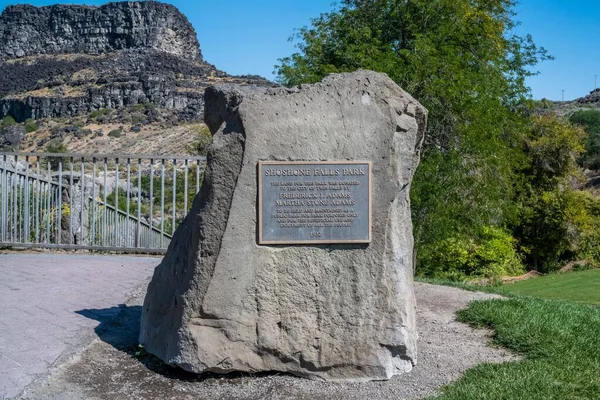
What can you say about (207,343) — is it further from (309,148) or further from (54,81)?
(54,81)

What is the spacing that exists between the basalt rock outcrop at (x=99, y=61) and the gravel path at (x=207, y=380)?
6363 cm

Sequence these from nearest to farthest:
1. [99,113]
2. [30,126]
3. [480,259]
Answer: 1. [480,259]
2. [30,126]
3. [99,113]

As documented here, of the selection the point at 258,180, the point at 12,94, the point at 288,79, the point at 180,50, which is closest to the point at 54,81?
the point at 12,94

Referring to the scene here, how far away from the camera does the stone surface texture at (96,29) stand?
100812 mm

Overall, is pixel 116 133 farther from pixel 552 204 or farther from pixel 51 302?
pixel 51 302

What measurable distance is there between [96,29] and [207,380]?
107 metres

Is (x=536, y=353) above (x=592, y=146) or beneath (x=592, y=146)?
beneath

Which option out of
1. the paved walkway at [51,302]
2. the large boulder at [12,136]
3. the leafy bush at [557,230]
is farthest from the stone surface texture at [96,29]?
the paved walkway at [51,302]

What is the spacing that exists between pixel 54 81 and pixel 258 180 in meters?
86.6

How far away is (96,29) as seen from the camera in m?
104

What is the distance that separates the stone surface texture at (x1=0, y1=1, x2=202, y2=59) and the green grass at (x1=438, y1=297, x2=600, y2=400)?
323ft

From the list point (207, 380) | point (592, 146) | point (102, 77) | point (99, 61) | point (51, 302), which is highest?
point (99, 61)

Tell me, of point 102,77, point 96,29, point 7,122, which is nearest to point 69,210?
point 7,122

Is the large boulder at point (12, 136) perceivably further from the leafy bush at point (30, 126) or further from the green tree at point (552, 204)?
the green tree at point (552, 204)
